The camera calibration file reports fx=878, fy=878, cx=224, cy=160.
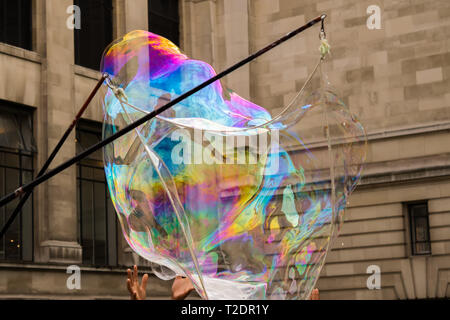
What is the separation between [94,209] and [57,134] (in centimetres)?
317

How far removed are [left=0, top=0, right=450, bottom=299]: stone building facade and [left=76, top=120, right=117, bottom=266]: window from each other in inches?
19.4

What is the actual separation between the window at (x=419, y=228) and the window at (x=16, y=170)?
12.4 meters

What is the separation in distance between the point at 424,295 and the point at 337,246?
3.33 metres

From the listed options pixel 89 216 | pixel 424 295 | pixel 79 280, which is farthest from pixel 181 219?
pixel 424 295

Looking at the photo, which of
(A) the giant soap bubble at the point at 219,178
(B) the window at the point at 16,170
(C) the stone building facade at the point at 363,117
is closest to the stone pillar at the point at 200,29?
(C) the stone building facade at the point at 363,117

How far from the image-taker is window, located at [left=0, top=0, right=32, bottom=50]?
2503 cm

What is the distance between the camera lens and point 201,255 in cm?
1183

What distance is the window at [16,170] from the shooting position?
79.7 ft

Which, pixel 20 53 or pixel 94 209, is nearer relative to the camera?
pixel 20 53

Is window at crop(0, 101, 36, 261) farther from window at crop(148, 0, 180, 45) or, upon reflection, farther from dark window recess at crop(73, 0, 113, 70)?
window at crop(148, 0, 180, 45)

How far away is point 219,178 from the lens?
40.5 ft

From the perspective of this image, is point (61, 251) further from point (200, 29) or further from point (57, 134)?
point (200, 29)

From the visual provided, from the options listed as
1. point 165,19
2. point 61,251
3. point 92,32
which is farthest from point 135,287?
point 165,19
